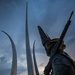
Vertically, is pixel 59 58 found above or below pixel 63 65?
above

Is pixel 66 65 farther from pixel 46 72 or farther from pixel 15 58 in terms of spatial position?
pixel 15 58

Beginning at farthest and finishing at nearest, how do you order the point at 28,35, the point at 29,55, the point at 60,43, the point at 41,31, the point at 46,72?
the point at 28,35
the point at 29,55
the point at 41,31
the point at 46,72
the point at 60,43

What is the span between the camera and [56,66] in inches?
122

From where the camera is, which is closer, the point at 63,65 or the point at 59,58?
the point at 63,65

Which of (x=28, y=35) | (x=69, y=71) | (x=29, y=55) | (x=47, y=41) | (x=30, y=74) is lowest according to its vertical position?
(x=69, y=71)

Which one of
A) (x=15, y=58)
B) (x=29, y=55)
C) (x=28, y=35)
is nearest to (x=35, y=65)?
(x=29, y=55)

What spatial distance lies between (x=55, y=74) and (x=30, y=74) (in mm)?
50182

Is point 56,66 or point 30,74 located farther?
point 30,74

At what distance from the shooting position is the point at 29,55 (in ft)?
183

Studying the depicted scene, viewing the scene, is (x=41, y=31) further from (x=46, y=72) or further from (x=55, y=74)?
(x=55, y=74)

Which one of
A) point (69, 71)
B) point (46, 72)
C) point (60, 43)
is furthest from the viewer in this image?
point (46, 72)

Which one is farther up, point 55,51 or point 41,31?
point 41,31

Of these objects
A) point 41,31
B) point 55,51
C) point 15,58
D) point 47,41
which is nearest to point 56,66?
point 55,51

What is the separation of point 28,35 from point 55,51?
190 feet
